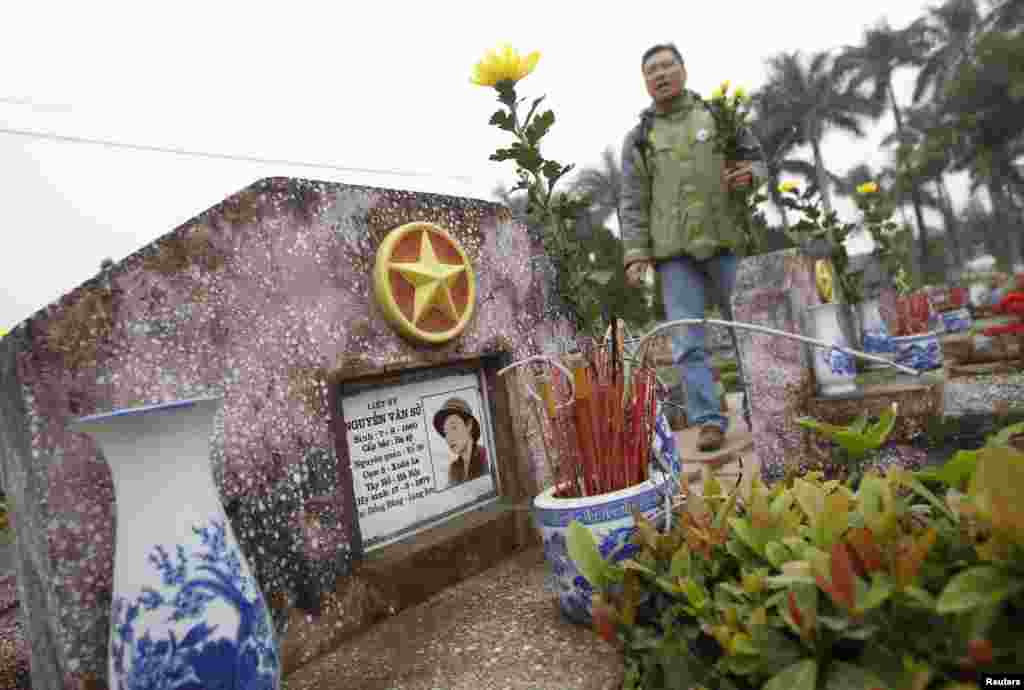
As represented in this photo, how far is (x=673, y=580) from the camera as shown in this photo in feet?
3.13

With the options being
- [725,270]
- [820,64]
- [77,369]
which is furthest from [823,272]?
[820,64]

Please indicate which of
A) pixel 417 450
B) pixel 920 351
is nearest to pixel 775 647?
pixel 417 450

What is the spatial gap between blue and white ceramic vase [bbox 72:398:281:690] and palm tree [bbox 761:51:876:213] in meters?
31.0

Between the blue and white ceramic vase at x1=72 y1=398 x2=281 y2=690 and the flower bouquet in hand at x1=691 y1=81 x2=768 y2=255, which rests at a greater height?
the flower bouquet in hand at x1=691 y1=81 x2=768 y2=255

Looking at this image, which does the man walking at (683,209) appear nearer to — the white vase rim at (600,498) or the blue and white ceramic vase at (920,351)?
the blue and white ceramic vase at (920,351)

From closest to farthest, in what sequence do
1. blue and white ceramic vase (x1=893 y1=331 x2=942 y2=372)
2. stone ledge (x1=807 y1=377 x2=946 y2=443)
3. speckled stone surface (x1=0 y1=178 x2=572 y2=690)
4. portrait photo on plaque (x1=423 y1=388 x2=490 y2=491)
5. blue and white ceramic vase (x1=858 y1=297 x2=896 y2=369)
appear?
1. speckled stone surface (x1=0 y1=178 x2=572 y2=690)
2. portrait photo on plaque (x1=423 y1=388 x2=490 y2=491)
3. stone ledge (x1=807 y1=377 x2=946 y2=443)
4. blue and white ceramic vase (x1=893 y1=331 x2=942 y2=372)
5. blue and white ceramic vase (x1=858 y1=297 x2=896 y2=369)

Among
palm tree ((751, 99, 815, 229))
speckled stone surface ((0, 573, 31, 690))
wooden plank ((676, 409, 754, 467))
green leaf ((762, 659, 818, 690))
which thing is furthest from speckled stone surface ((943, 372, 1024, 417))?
palm tree ((751, 99, 815, 229))

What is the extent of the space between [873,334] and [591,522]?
4260mm

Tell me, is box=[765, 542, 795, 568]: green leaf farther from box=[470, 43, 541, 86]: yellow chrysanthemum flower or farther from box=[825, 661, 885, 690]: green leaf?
box=[470, 43, 541, 86]: yellow chrysanthemum flower

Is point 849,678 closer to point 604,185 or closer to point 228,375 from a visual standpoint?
point 228,375

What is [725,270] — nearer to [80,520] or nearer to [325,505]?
Result: [325,505]

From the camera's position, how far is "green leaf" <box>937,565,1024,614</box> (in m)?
0.60

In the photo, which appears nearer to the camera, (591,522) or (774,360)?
(591,522)

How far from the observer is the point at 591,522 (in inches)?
49.8
